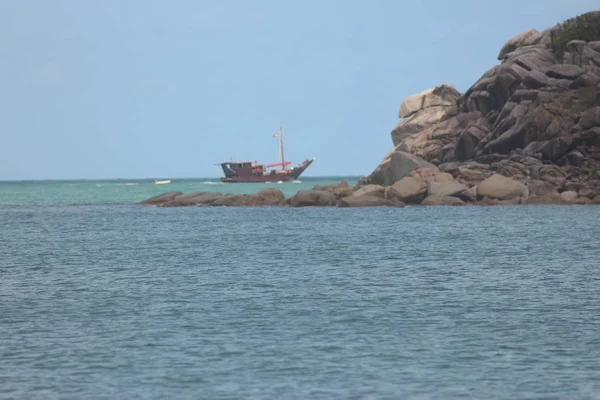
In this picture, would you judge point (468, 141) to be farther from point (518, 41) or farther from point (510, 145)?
point (518, 41)

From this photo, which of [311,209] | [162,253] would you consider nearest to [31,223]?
[311,209]

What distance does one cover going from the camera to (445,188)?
63531 mm

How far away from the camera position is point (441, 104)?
83938 mm

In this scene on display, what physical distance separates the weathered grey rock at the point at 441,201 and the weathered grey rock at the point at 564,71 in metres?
15.5

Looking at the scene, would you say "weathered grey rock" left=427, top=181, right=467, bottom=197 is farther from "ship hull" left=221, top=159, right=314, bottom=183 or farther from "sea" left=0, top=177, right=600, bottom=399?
"ship hull" left=221, top=159, right=314, bottom=183

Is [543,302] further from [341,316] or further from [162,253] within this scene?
→ [162,253]

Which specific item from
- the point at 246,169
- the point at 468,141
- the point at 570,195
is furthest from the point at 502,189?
the point at 246,169

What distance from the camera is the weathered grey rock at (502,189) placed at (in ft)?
201

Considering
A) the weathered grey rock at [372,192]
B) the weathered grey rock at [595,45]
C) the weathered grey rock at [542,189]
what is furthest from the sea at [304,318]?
the weathered grey rock at [595,45]

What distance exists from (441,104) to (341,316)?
68.1 metres

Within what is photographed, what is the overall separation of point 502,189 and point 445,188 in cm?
414

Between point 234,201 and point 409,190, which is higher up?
point 409,190

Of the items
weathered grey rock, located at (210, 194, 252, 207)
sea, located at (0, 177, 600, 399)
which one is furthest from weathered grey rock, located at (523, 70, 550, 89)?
sea, located at (0, 177, 600, 399)

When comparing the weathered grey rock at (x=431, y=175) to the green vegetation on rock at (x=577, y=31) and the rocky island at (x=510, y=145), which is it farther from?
the green vegetation on rock at (x=577, y=31)
